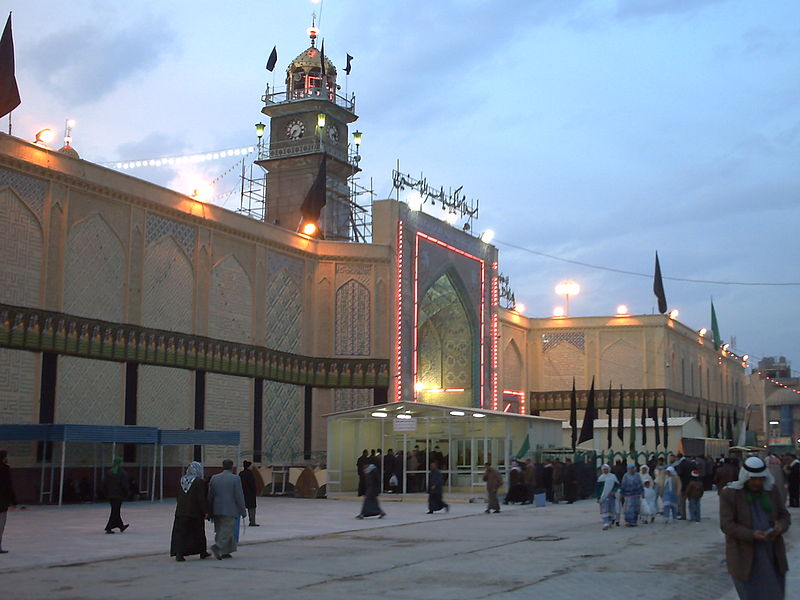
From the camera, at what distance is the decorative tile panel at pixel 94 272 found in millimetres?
26297

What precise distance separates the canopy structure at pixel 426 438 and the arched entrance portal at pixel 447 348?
34.6 ft

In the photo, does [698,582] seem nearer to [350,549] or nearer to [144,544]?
[350,549]

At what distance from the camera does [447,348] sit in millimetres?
43656

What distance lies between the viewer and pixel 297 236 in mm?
35844

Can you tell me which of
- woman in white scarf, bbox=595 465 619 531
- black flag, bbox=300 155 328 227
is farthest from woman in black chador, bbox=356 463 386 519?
black flag, bbox=300 155 328 227

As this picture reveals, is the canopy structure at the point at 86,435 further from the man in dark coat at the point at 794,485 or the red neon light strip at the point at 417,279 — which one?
the man in dark coat at the point at 794,485

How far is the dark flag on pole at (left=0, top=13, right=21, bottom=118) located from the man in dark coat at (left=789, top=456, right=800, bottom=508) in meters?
20.6

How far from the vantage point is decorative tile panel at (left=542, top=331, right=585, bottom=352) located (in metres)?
53.1

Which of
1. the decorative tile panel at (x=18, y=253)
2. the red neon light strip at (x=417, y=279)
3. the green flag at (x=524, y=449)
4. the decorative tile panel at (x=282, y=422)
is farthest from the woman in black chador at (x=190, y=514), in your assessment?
the red neon light strip at (x=417, y=279)

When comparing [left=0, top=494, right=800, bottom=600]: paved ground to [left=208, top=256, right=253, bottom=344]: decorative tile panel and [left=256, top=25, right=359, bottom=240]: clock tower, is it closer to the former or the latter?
[left=208, top=256, right=253, bottom=344]: decorative tile panel

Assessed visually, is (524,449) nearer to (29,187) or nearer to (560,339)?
(29,187)

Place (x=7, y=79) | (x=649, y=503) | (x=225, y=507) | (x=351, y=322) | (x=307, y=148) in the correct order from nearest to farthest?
1. (x=225, y=507)
2. (x=649, y=503)
3. (x=7, y=79)
4. (x=351, y=322)
5. (x=307, y=148)

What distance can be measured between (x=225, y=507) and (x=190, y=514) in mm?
553

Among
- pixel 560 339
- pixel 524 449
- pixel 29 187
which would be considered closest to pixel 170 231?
pixel 29 187
